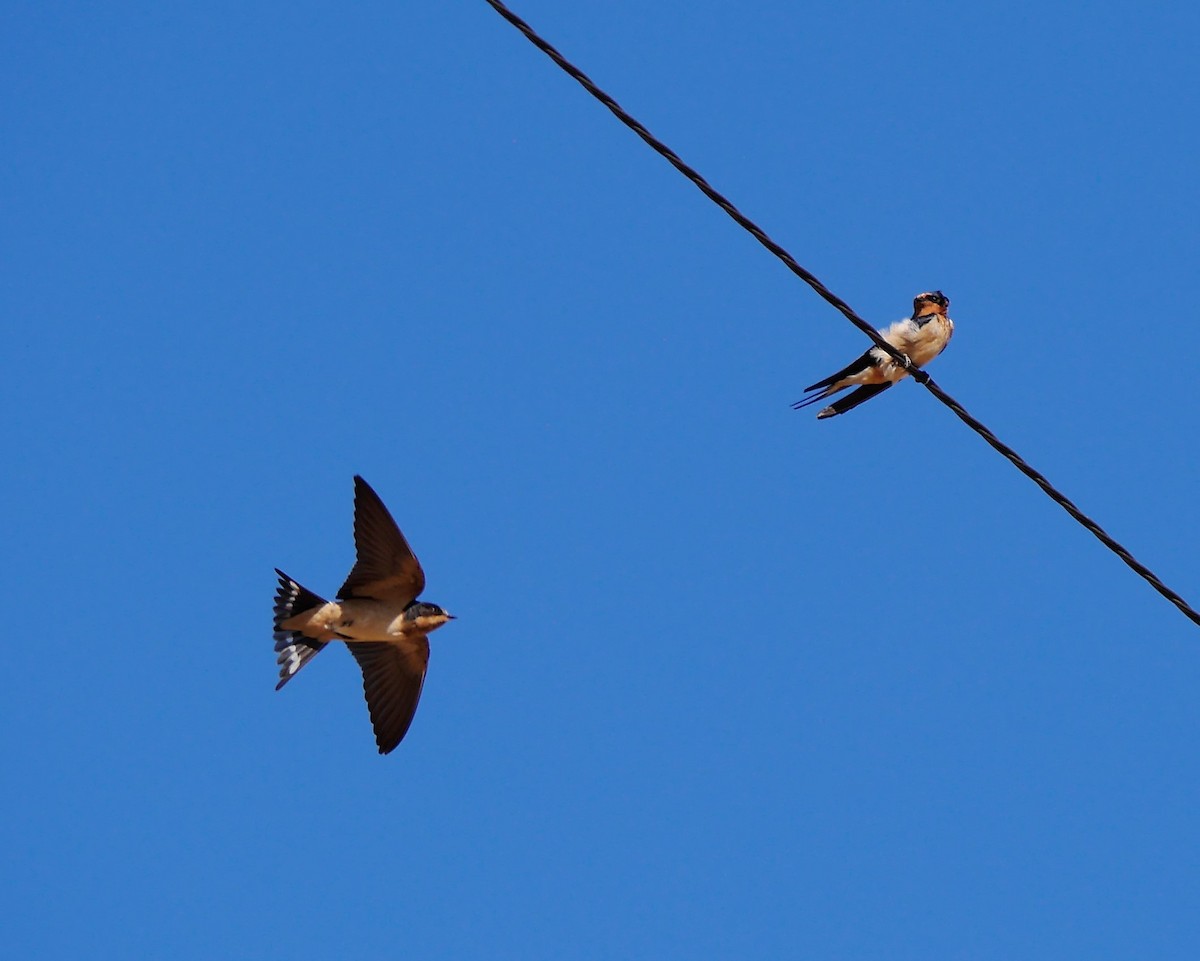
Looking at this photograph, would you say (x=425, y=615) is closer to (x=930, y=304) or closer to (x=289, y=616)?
(x=289, y=616)

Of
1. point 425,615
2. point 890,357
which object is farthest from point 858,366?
point 425,615

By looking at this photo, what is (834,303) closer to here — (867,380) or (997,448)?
(997,448)

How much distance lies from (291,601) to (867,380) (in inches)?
115

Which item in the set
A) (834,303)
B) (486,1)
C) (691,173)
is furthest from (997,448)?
(486,1)

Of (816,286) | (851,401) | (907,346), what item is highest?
(907,346)

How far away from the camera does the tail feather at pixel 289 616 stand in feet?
23.1

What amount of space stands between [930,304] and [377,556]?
2.90 metres

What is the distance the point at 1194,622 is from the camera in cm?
355

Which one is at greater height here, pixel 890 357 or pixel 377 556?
pixel 890 357

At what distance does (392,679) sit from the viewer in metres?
7.40

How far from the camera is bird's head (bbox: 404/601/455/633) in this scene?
23.1 ft

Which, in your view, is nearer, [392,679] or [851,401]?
[851,401]

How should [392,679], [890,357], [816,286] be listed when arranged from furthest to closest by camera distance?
[392,679] → [890,357] → [816,286]

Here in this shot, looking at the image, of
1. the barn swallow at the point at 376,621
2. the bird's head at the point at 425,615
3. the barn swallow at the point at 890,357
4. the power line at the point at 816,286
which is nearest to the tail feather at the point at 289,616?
the barn swallow at the point at 376,621
